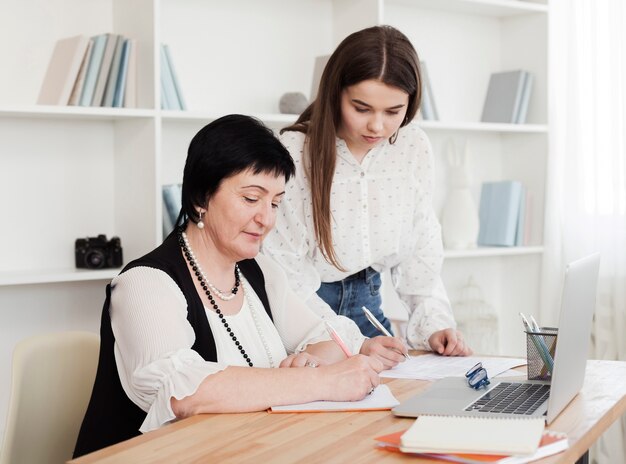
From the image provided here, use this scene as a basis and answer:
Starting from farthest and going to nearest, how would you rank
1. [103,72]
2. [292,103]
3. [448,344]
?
[292,103]
[103,72]
[448,344]

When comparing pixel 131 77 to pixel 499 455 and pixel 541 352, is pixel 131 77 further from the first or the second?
pixel 499 455

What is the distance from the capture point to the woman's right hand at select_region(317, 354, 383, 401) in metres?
1.67

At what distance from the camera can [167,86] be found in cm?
305

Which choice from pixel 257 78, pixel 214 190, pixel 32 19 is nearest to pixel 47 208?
pixel 32 19

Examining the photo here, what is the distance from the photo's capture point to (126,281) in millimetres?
1711

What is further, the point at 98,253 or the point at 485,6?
the point at 485,6

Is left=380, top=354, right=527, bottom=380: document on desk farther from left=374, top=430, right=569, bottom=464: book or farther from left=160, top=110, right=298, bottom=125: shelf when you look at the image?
left=160, top=110, right=298, bottom=125: shelf

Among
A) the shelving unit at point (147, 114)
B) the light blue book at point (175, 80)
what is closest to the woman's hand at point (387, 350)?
the shelving unit at point (147, 114)

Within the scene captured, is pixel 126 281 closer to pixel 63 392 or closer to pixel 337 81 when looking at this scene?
pixel 63 392

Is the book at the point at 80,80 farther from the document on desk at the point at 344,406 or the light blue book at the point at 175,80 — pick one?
the document on desk at the point at 344,406

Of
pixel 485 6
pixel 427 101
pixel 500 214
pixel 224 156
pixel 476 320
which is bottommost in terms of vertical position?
pixel 476 320

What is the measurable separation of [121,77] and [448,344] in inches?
58.3

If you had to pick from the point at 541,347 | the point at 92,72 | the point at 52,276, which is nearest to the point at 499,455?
the point at 541,347

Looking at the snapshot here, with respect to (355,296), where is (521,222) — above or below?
above
